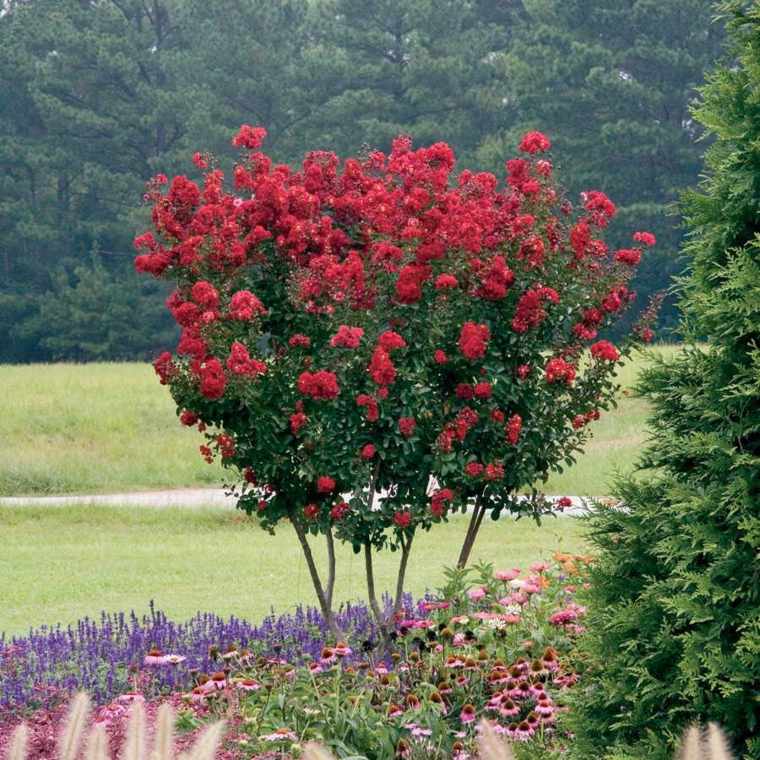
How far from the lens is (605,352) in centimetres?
700

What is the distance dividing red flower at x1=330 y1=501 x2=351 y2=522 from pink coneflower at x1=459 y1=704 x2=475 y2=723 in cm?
169

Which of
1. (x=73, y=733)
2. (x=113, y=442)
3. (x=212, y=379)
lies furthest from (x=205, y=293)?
(x=113, y=442)

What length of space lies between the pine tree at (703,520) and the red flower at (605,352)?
3.38 meters

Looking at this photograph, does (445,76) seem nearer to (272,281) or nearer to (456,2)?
(456,2)

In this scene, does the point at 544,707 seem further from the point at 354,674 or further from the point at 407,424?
the point at 407,424

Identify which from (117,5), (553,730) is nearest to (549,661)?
(553,730)

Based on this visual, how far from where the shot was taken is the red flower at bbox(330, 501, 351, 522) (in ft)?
22.3

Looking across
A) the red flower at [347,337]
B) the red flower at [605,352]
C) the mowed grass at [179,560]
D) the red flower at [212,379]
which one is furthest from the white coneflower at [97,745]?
the mowed grass at [179,560]

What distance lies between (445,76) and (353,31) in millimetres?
3273

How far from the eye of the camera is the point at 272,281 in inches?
279

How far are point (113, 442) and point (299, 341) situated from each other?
13058 mm

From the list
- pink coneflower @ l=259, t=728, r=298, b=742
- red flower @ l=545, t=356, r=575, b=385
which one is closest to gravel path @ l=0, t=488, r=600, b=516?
red flower @ l=545, t=356, r=575, b=385

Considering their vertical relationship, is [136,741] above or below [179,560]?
below

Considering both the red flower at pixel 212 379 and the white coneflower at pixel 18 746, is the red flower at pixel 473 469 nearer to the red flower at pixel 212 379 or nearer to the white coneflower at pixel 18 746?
the red flower at pixel 212 379
